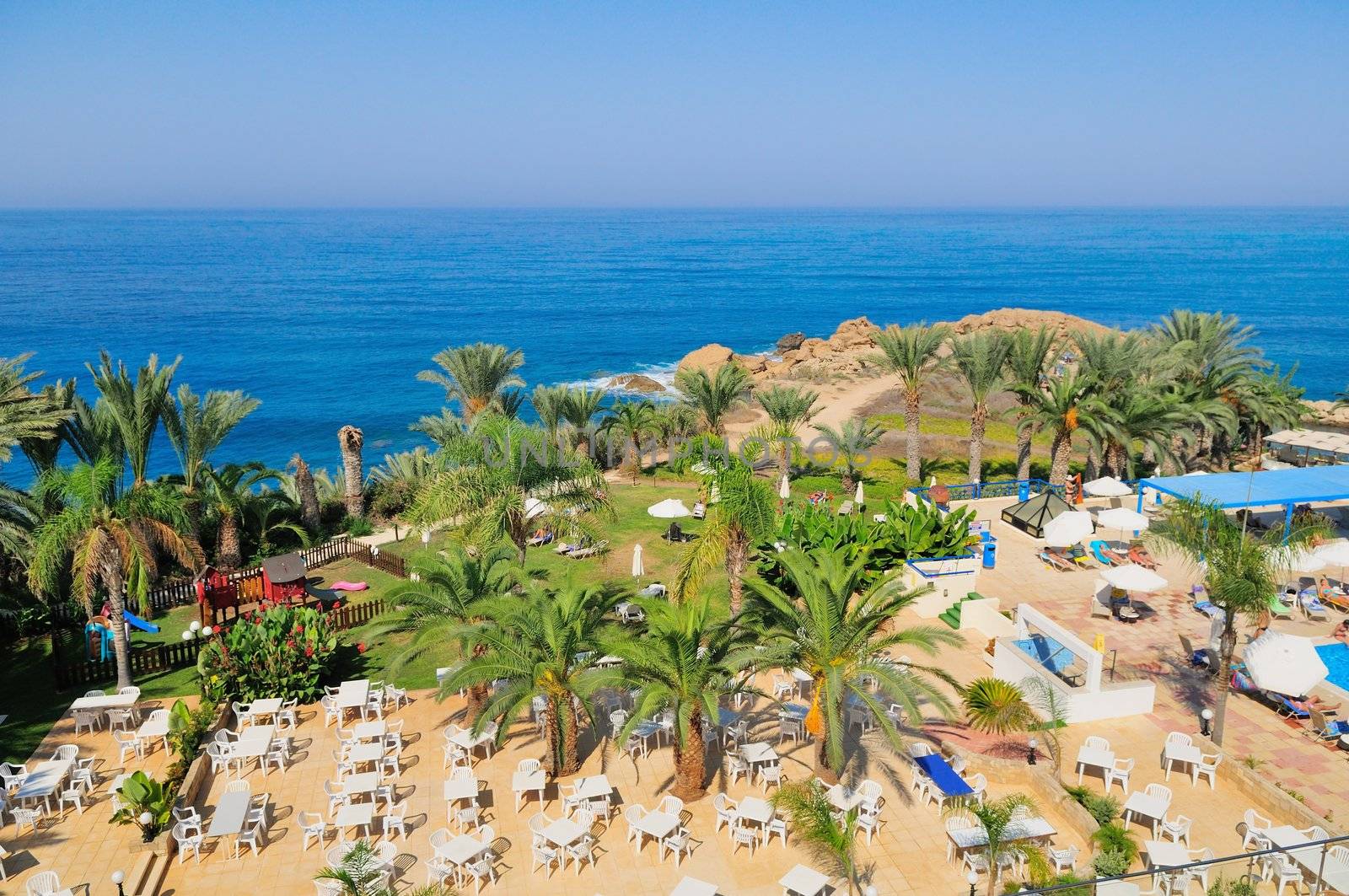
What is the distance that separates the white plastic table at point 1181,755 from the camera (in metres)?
12.8

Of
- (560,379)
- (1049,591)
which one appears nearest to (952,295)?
(560,379)

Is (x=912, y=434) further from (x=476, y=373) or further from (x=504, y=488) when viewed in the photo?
(x=504, y=488)

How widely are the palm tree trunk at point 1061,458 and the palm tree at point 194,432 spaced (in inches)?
932

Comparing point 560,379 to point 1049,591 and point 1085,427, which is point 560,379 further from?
point 1049,591

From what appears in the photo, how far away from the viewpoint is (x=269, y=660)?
1547 cm

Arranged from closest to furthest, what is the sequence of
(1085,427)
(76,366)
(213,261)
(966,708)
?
(966,708) < (1085,427) < (76,366) < (213,261)

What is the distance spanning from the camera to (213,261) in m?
157

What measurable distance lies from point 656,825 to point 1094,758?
6426mm

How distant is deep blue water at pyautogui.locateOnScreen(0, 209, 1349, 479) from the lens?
70.2 metres

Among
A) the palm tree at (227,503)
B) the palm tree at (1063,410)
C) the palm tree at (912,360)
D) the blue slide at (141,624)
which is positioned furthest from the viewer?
the palm tree at (912,360)

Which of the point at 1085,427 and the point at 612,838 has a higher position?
the point at 1085,427

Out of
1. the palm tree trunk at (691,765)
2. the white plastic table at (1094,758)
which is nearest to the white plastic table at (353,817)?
the palm tree trunk at (691,765)

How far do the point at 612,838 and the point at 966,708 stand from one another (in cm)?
640

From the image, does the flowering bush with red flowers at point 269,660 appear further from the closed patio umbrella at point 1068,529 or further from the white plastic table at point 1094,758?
the closed patio umbrella at point 1068,529
